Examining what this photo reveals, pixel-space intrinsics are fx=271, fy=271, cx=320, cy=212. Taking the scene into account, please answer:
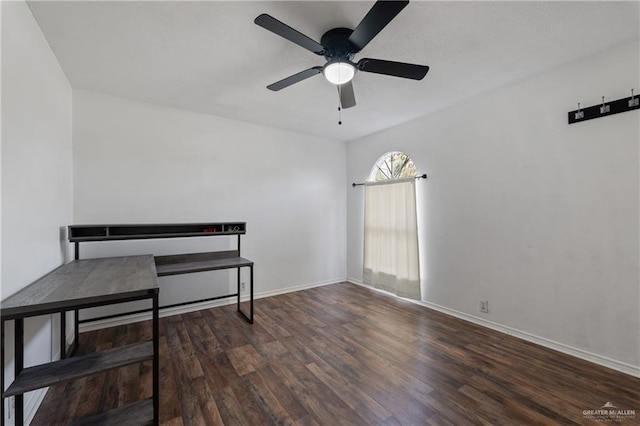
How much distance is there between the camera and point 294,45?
2.11m

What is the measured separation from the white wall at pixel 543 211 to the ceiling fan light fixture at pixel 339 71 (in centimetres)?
190

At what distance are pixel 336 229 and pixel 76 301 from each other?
3799 mm

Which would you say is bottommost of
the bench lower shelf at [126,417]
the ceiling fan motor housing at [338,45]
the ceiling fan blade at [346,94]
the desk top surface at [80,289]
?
the bench lower shelf at [126,417]

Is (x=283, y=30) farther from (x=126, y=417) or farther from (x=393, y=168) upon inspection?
(x=393, y=168)

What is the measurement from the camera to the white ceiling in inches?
69.3

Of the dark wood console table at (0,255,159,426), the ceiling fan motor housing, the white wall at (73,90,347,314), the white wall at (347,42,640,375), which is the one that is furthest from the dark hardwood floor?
the ceiling fan motor housing

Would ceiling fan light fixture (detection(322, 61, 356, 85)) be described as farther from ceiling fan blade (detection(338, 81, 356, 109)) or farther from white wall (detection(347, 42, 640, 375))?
white wall (detection(347, 42, 640, 375))

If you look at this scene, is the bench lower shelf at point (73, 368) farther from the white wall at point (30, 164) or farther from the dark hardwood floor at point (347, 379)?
the dark hardwood floor at point (347, 379)

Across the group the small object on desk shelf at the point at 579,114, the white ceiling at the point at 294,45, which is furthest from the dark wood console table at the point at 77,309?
the small object on desk shelf at the point at 579,114

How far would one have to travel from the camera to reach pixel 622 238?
7.08 ft

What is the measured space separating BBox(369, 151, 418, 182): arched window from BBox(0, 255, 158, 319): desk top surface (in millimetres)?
3364

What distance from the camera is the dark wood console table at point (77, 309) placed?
1.37 m

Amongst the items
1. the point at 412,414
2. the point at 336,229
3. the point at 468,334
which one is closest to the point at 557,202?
the point at 468,334

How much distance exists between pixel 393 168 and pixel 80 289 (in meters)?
3.89
